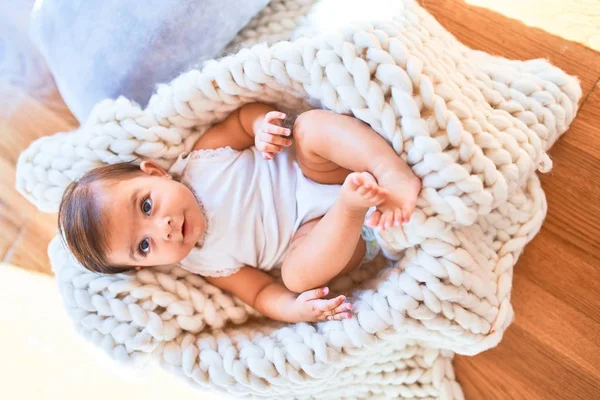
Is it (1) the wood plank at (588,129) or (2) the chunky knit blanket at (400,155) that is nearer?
(2) the chunky knit blanket at (400,155)

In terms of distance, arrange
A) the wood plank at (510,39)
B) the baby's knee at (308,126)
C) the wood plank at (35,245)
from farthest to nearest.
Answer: the wood plank at (35,245) → the wood plank at (510,39) → the baby's knee at (308,126)

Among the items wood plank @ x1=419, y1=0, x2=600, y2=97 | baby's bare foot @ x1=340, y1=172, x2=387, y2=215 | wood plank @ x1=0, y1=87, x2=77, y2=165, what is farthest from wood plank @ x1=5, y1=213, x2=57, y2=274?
wood plank @ x1=419, y1=0, x2=600, y2=97

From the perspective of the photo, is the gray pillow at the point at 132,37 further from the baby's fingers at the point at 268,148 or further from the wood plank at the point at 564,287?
the wood plank at the point at 564,287

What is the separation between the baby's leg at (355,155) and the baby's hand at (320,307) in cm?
15

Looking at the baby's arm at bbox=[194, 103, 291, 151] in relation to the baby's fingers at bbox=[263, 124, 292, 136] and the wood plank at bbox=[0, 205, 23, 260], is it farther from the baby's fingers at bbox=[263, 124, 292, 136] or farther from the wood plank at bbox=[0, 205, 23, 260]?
the wood plank at bbox=[0, 205, 23, 260]

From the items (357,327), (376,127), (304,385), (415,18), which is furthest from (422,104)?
(304,385)

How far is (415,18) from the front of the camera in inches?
31.0

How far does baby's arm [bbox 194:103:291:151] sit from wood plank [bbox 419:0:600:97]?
14.3 inches

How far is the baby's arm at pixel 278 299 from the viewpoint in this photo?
751 millimetres

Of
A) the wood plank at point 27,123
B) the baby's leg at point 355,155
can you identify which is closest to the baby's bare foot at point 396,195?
the baby's leg at point 355,155

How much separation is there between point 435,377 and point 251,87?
550 mm

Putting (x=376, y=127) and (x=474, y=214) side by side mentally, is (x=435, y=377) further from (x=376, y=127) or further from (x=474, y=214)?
(x=376, y=127)

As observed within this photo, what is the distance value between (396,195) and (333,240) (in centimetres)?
12

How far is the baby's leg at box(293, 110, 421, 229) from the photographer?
0.65 meters
